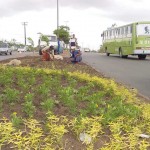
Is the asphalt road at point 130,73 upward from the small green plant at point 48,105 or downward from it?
downward

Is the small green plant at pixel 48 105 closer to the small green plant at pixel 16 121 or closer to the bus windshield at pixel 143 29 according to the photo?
the small green plant at pixel 16 121

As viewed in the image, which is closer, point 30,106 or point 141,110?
point 30,106

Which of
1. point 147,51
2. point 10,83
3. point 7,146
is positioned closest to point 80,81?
point 10,83

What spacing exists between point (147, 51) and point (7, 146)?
93.2 feet

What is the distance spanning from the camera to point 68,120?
19.4ft

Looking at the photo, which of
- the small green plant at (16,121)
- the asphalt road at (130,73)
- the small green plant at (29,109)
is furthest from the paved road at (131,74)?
the small green plant at (16,121)

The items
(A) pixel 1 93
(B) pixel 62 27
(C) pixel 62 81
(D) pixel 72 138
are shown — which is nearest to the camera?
(D) pixel 72 138

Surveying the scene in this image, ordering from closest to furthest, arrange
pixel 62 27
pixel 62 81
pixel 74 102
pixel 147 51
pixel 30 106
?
1. pixel 30 106
2. pixel 74 102
3. pixel 62 81
4. pixel 147 51
5. pixel 62 27

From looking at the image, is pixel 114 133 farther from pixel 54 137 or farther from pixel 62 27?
pixel 62 27

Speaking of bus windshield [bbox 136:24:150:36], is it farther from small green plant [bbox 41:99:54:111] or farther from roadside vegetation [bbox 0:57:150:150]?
small green plant [bbox 41:99:54:111]

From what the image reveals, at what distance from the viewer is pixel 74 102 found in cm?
695

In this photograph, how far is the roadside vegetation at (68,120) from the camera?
4965 mm

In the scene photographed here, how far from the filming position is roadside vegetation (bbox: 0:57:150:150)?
195 inches

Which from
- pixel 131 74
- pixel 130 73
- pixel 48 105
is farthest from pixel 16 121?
pixel 130 73
